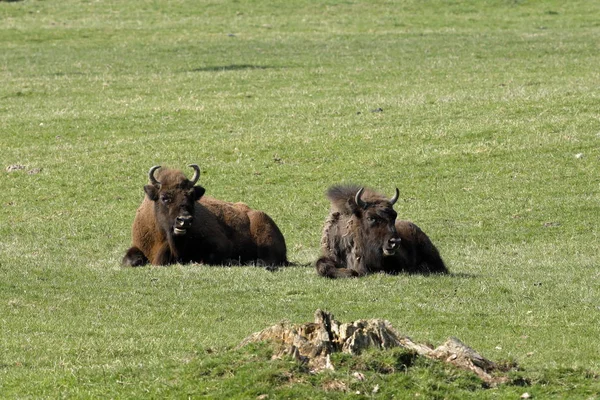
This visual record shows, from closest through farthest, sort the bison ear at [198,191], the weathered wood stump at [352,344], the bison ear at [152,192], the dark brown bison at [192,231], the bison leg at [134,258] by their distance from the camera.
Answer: the weathered wood stump at [352,344]
the bison leg at [134,258]
the dark brown bison at [192,231]
the bison ear at [152,192]
the bison ear at [198,191]

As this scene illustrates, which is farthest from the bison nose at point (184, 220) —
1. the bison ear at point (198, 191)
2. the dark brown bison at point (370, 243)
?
the dark brown bison at point (370, 243)

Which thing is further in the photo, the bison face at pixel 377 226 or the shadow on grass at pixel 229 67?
the shadow on grass at pixel 229 67

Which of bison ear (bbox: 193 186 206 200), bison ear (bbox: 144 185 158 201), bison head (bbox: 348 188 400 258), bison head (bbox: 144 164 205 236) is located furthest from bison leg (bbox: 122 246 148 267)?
bison head (bbox: 348 188 400 258)

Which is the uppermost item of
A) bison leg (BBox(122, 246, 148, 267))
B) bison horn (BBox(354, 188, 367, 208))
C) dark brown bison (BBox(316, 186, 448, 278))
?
bison horn (BBox(354, 188, 367, 208))

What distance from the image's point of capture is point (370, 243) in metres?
20.8

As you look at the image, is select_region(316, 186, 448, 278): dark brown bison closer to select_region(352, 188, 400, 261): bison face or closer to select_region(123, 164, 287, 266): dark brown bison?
select_region(352, 188, 400, 261): bison face

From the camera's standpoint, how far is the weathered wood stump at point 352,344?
12.3 metres

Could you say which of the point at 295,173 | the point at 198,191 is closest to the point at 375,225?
the point at 198,191

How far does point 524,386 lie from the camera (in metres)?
12.1

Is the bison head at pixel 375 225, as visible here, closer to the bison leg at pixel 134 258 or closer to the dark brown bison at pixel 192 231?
the dark brown bison at pixel 192 231

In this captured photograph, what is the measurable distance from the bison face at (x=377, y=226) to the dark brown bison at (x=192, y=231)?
106 inches

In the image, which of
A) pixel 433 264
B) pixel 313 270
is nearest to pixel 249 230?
pixel 313 270

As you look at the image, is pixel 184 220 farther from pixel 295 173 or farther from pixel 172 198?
pixel 295 173

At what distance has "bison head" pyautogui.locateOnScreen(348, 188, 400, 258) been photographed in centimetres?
2044
